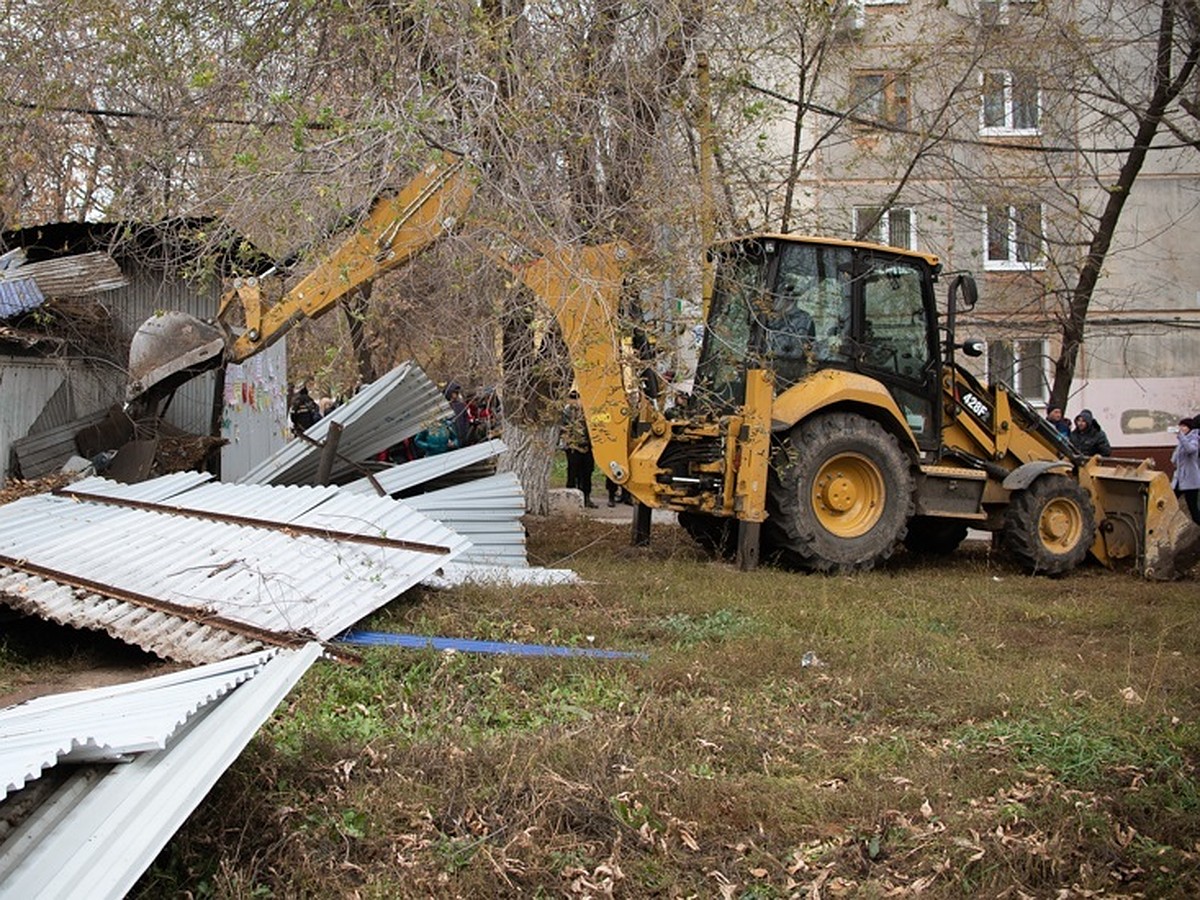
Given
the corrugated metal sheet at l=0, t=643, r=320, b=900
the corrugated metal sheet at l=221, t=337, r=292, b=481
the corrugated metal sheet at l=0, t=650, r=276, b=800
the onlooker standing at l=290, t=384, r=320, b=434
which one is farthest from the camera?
the onlooker standing at l=290, t=384, r=320, b=434

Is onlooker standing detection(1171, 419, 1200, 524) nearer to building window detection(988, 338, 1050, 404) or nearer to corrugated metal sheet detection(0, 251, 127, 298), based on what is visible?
building window detection(988, 338, 1050, 404)

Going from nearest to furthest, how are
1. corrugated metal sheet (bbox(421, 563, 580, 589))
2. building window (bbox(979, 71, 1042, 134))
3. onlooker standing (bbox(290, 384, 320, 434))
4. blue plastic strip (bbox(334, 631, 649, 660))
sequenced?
blue plastic strip (bbox(334, 631, 649, 660)) → corrugated metal sheet (bbox(421, 563, 580, 589)) → building window (bbox(979, 71, 1042, 134)) → onlooker standing (bbox(290, 384, 320, 434))

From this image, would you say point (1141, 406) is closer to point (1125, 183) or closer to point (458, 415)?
point (1125, 183)

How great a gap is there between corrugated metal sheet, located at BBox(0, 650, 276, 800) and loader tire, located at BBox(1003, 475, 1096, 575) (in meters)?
7.81

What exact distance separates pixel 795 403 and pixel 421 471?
3.10m

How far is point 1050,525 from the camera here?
1191 cm

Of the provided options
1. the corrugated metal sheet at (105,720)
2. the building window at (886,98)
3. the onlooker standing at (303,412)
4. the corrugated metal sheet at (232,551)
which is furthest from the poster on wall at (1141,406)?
the corrugated metal sheet at (105,720)

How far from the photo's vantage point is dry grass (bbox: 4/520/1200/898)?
14.5ft

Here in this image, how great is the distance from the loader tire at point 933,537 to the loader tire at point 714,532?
1880 mm

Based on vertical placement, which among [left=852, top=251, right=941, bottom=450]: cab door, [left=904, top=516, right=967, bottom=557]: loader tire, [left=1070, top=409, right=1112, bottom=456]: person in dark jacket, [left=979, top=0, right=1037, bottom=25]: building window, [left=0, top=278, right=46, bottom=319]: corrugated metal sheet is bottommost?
[left=904, top=516, right=967, bottom=557]: loader tire

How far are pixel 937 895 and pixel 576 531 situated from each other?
30.4ft

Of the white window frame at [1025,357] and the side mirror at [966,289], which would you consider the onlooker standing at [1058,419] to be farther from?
the side mirror at [966,289]

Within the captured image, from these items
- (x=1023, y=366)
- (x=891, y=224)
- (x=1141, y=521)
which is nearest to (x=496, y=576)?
(x=1141, y=521)

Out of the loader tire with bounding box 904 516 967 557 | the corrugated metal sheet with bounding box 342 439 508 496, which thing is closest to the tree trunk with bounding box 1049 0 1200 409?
→ the loader tire with bounding box 904 516 967 557
